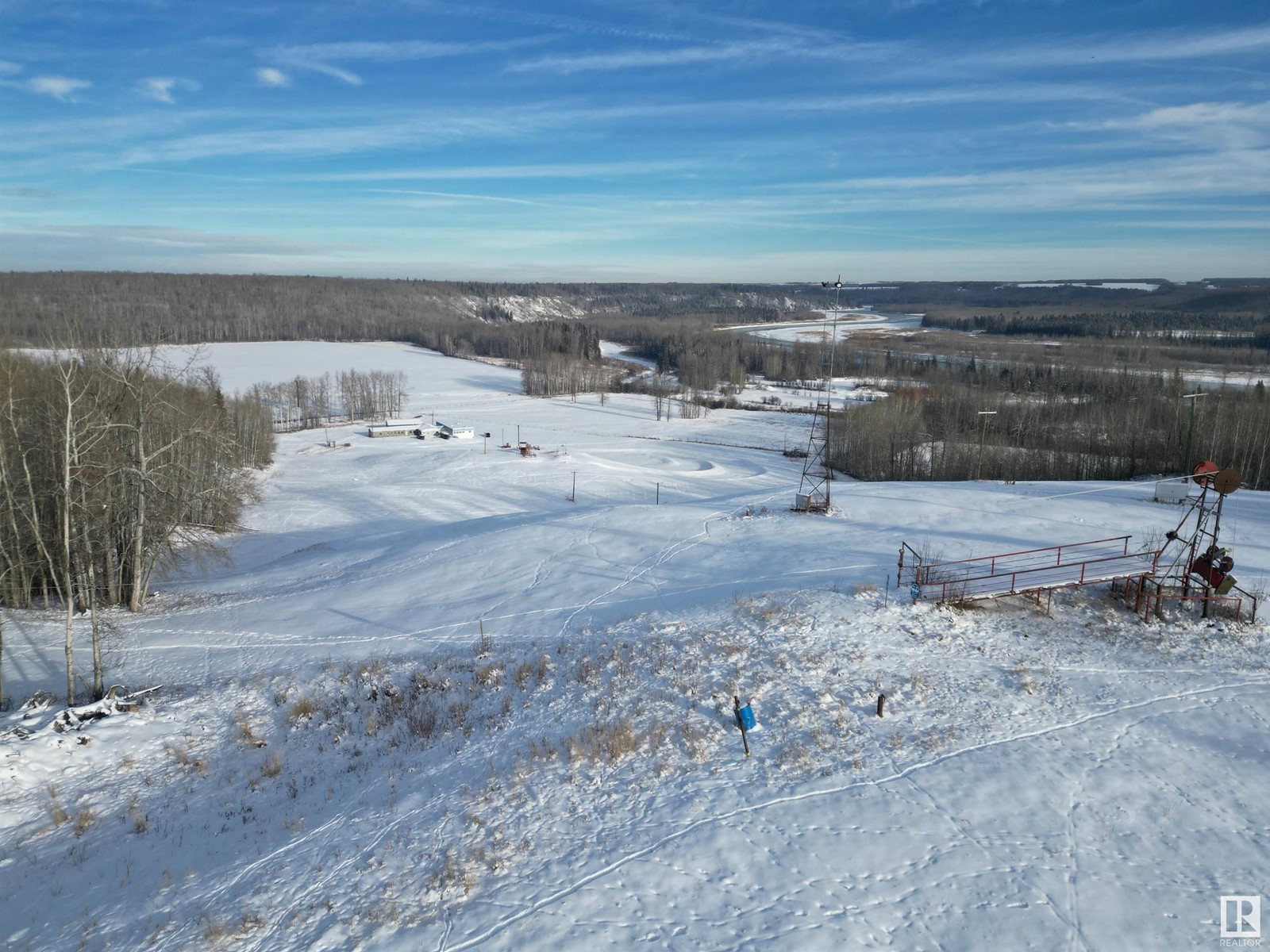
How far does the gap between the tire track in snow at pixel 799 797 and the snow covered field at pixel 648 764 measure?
0.16ft

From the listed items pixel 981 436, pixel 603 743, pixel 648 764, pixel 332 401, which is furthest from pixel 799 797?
pixel 332 401

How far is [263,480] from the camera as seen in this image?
157ft

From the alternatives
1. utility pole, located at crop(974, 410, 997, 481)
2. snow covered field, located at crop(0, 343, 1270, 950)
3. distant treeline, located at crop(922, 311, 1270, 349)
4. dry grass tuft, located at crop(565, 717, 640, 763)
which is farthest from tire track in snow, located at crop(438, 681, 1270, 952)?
distant treeline, located at crop(922, 311, 1270, 349)

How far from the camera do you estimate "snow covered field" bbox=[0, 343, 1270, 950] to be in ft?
28.0

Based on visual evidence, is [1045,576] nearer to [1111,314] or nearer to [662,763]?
[662,763]

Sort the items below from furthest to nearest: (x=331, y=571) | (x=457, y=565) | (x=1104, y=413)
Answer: (x=1104, y=413) → (x=331, y=571) → (x=457, y=565)

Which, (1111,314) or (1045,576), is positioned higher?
(1111,314)

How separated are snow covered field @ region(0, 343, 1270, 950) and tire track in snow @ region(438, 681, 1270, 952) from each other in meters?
0.05

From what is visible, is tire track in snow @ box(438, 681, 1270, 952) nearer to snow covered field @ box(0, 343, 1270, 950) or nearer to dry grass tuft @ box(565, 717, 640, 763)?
snow covered field @ box(0, 343, 1270, 950)

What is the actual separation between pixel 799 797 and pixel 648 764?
2376 mm

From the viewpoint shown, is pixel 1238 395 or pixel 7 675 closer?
pixel 7 675

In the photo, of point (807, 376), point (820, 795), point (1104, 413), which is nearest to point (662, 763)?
point (820, 795)

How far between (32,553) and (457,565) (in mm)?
12344

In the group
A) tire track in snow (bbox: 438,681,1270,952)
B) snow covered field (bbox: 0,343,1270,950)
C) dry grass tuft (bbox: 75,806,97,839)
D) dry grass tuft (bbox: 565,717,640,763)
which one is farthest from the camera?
dry grass tuft (bbox: 565,717,640,763)
